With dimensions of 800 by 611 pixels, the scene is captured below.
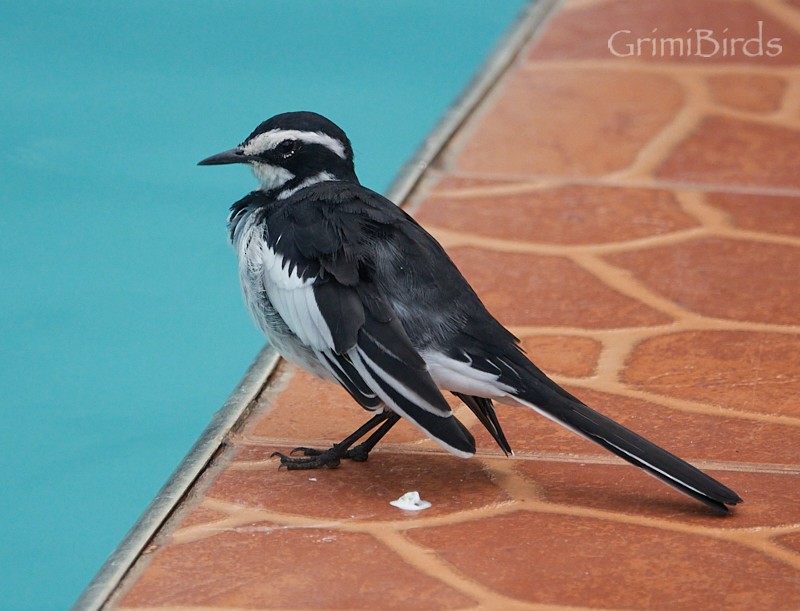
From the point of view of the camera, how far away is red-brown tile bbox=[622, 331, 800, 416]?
4191mm

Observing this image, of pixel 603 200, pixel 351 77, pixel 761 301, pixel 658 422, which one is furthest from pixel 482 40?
pixel 658 422

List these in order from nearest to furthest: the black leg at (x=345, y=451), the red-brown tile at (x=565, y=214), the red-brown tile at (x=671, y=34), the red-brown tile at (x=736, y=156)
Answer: the black leg at (x=345, y=451) < the red-brown tile at (x=565, y=214) < the red-brown tile at (x=736, y=156) < the red-brown tile at (x=671, y=34)

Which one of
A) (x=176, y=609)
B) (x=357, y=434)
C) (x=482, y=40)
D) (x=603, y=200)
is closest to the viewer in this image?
(x=176, y=609)

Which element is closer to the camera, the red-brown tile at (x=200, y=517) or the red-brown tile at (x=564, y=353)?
the red-brown tile at (x=200, y=517)

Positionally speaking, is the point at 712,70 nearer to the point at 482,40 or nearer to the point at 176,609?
the point at 482,40

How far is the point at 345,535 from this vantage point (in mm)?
3416

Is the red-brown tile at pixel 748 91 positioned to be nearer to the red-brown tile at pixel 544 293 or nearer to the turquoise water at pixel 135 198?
the turquoise water at pixel 135 198

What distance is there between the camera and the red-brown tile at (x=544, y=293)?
4715mm

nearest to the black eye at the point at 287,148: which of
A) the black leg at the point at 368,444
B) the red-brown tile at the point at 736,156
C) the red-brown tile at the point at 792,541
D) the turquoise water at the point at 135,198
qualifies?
the black leg at the point at 368,444

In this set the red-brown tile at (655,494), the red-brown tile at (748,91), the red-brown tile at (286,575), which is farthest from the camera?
the red-brown tile at (748,91)

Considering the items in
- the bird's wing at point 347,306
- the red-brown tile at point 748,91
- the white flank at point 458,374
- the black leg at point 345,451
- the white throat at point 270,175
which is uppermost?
the white throat at point 270,175

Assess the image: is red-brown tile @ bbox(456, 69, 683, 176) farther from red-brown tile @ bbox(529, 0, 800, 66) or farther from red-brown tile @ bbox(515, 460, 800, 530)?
red-brown tile @ bbox(515, 460, 800, 530)

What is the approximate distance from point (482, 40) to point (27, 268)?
4292 mm

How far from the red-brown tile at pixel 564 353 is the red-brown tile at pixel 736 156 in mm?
1649
